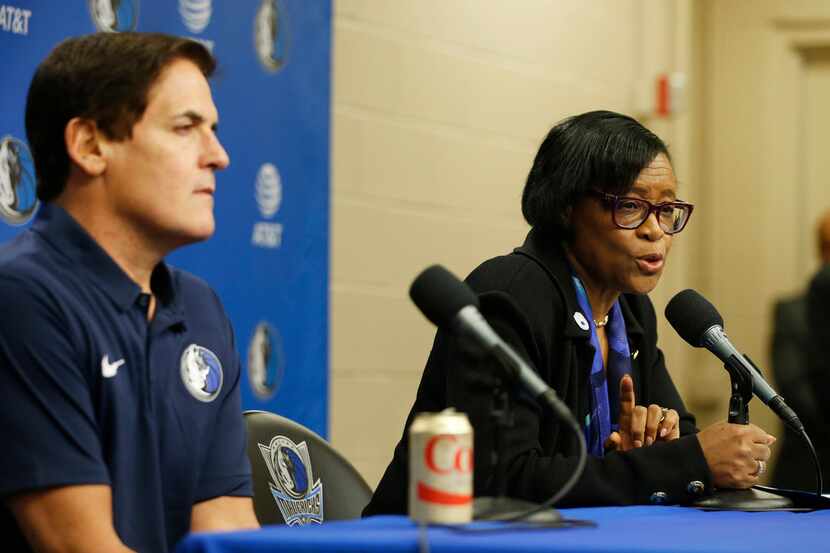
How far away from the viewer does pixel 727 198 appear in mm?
6578

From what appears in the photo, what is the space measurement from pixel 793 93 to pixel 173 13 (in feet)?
13.2

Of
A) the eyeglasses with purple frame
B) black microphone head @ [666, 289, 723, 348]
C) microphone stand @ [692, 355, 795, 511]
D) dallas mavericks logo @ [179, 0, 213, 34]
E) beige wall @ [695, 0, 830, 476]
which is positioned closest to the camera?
microphone stand @ [692, 355, 795, 511]

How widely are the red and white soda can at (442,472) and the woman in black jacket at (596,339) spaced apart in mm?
590

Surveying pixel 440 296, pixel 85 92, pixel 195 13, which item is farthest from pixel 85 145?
pixel 195 13

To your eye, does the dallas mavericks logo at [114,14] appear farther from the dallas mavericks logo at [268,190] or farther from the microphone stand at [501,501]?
the microphone stand at [501,501]

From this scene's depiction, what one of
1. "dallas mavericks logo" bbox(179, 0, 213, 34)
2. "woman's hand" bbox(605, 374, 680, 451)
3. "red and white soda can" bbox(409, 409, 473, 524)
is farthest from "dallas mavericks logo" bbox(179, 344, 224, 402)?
"dallas mavericks logo" bbox(179, 0, 213, 34)

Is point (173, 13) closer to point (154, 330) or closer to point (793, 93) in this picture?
point (154, 330)

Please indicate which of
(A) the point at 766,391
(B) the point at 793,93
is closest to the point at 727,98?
(B) the point at 793,93

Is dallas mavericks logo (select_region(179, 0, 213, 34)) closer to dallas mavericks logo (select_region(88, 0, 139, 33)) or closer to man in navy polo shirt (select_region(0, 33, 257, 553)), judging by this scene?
dallas mavericks logo (select_region(88, 0, 139, 33))

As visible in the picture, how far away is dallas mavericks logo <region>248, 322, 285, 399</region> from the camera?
3.56 metres

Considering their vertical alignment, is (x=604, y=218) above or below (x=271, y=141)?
below

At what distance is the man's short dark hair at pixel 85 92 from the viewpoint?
198 centimetres

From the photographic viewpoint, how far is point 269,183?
3611 mm

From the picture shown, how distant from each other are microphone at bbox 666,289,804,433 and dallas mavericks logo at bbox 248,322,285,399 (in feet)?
4.84
